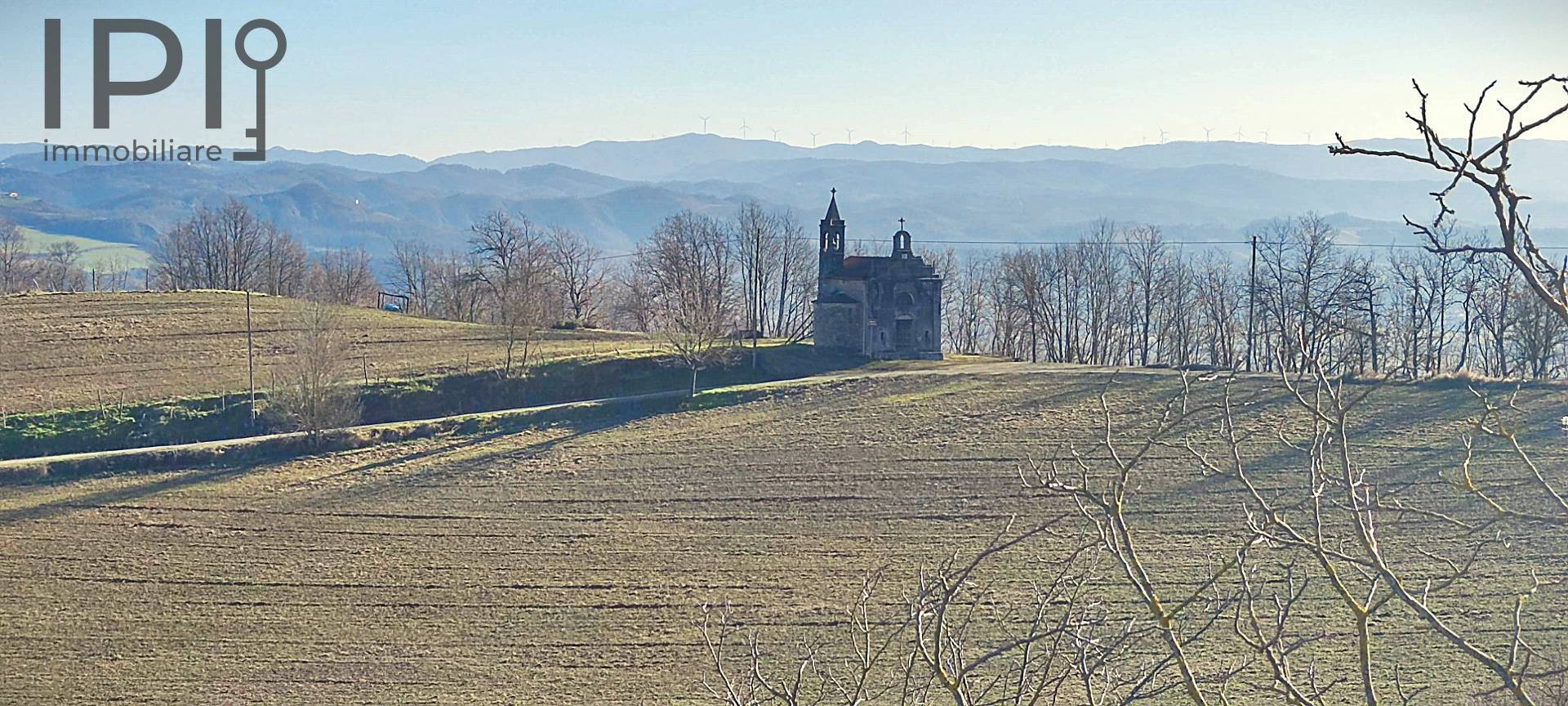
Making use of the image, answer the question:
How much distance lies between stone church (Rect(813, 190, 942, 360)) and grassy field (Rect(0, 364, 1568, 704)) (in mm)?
9788

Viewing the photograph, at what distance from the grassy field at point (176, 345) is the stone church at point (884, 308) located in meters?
8.69

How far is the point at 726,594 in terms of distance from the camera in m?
26.7

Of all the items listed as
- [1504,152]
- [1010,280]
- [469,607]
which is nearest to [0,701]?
[469,607]

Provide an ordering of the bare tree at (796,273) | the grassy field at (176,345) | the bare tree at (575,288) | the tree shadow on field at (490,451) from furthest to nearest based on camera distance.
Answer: the bare tree at (796,273), the bare tree at (575,288), the grassy field at (176,345), the tree shadow on field at (490,451)

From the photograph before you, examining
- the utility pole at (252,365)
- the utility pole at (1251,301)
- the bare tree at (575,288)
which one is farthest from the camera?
the bare tree at (575,288)

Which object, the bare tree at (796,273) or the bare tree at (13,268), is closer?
the bare tree at (796,273)

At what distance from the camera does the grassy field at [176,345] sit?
1816 inches

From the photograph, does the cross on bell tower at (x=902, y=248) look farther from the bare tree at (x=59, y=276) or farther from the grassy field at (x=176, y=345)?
the bare tree at (x=59, y=276)

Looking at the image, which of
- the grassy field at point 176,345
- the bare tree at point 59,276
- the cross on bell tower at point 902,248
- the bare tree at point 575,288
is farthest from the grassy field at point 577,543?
the bare tree at point 59,276

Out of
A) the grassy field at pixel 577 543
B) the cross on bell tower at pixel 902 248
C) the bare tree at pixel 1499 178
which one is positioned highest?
the cross on bell tower at pixel 902 248

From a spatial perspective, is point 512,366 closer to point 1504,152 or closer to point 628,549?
point 628,549

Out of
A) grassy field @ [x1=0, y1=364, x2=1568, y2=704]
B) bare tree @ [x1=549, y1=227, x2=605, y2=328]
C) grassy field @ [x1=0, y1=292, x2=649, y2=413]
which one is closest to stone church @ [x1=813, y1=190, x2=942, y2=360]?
grassy field @ [x1=0, y1=292, x2=649, y2=413]

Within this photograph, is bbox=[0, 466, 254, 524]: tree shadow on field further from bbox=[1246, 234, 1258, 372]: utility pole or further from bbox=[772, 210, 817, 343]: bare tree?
bbox=[772, 210, 817, 343]: bare tree

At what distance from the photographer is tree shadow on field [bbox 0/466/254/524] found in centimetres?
3319
